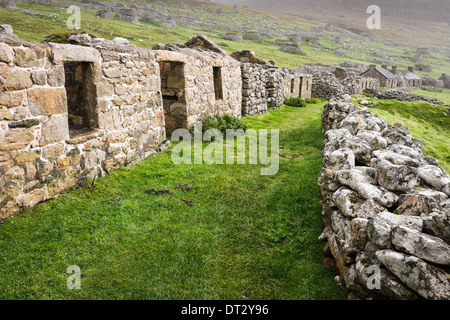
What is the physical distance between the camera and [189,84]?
9852mm

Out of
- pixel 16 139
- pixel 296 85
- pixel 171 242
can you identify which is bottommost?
pixel 171 242

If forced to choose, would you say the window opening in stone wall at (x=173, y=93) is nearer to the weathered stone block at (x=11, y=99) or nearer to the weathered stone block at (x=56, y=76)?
the weathered stone block at (x=56, y=76)

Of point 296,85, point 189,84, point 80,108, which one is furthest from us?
point 296,85

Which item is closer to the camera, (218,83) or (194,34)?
(218,83)

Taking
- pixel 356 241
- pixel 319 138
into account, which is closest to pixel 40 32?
pixel 319 138

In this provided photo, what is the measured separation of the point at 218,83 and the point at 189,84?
2932mm

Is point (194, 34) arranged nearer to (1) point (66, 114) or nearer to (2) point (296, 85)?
(2) point (296, 85)

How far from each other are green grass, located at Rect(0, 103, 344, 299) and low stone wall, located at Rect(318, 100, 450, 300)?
0.54 metres

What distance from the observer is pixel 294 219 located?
5.32 meters

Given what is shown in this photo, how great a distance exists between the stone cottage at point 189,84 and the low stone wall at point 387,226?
5.93 metres

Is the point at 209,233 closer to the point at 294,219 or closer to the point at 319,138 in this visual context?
the point at 294,219

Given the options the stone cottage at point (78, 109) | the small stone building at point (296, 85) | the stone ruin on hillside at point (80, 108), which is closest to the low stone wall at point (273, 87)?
the small stone building at point (296, 85)

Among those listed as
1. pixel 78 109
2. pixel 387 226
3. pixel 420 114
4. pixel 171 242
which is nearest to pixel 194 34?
pixel 420 114
